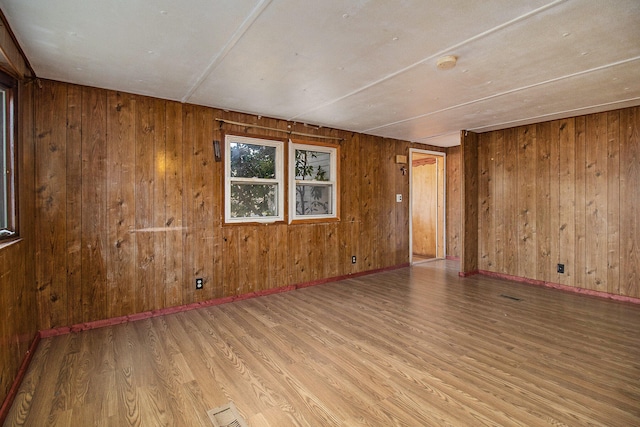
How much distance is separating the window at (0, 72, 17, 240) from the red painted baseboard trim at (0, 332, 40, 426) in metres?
0.96

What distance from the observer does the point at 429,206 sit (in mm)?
7395

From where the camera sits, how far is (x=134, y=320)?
344 centimetres

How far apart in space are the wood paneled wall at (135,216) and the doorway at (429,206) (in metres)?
3.60

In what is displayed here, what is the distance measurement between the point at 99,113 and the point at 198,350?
2.53m

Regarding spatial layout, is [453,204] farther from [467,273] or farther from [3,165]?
[3,165]

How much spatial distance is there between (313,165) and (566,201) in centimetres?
367

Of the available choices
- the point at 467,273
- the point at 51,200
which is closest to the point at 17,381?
the point at 51,200

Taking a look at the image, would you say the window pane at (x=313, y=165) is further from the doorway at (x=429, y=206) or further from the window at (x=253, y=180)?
the doorway at (x=429, y=206)

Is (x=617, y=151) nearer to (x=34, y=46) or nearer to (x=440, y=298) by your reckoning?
(x=440, y=298)

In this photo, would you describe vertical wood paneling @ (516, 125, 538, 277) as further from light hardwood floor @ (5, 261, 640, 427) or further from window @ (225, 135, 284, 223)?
window @ (225, 135, 284, 223)

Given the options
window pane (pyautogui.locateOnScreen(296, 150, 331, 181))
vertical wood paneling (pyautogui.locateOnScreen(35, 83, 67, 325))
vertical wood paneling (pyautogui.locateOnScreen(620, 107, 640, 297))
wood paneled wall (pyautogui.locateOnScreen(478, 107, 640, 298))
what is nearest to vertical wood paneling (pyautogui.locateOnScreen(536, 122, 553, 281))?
wood paneled wall (pyautogui.locateOnScreen(478, 107, 640, 298))

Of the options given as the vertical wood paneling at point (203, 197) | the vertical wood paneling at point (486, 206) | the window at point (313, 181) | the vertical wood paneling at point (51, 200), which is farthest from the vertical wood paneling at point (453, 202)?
the vertical wood paneling at point (51, 200)

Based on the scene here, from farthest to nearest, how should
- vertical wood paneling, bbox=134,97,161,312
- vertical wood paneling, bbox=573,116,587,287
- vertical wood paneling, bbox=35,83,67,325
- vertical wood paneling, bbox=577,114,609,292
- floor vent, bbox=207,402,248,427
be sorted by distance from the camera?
vertical wood paneling, bbox=573,116,587,287 < vertical wood paneling, bbox=577,114,609,292 < vertical wood paneling, bbox=134,97,161,312 < vertical wood paneling, bbox=35,83,67,325 < floor vent, bbox=207,402,248,427

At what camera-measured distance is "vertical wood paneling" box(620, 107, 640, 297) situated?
3.99 meters
